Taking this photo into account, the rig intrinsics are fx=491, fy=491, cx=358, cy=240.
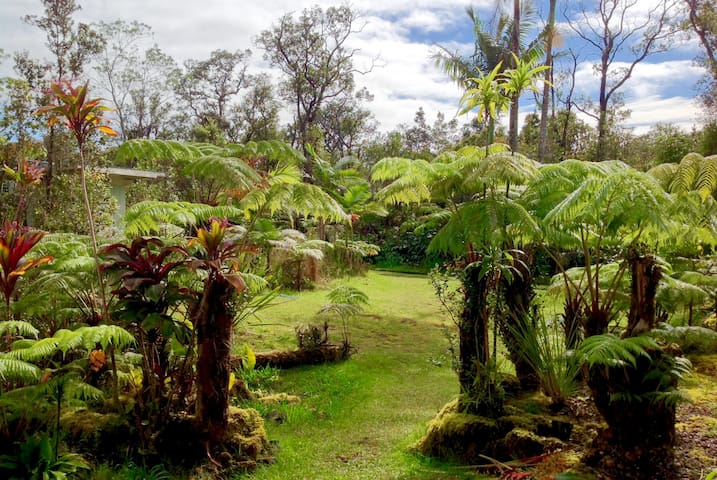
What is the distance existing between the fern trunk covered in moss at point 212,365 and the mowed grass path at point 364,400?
18.8 inches

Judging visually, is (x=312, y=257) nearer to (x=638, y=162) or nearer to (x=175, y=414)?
(x=175, y=414)

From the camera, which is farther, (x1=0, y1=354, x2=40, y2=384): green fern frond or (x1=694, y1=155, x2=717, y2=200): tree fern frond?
(x1=694, y1=155, x2=717, y2=200): tree fern frond

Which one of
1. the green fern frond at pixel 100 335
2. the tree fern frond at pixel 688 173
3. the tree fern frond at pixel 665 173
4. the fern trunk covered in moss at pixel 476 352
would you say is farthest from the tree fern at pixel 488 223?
the tree fern frond at pixel 665 173

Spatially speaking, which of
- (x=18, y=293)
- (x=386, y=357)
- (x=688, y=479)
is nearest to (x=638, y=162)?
(x=386, y=357)

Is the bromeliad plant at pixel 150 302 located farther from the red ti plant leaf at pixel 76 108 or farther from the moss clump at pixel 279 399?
the moss clump at pixel 279 399

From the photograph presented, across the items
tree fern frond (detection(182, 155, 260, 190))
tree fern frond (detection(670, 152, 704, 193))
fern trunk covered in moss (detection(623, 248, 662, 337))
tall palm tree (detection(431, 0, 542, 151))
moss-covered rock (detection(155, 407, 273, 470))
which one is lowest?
moss-covered rock (detection(155, 407, 273, 470))

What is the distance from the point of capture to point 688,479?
2.67 metres

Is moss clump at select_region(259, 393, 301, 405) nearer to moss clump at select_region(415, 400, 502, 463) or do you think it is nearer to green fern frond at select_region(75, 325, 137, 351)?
moss clump at select_region(415, 400, 502, 463)

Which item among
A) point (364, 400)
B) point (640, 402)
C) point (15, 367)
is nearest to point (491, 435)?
point (640, 402)

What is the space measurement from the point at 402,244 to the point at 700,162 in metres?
13.2

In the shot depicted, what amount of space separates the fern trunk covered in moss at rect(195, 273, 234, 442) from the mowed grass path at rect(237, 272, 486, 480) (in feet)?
1.57

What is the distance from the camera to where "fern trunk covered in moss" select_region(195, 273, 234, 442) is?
3508mm

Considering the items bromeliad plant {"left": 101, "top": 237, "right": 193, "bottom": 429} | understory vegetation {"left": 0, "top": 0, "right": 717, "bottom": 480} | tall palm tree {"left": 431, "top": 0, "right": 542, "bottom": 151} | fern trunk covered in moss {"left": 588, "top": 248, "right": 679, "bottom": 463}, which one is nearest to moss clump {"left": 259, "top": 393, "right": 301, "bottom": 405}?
understory vegetation {"left": 0, "top": 0, "right": 717, "bottom": 480}

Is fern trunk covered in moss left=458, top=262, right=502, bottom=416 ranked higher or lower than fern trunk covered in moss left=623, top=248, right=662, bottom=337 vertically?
lower
